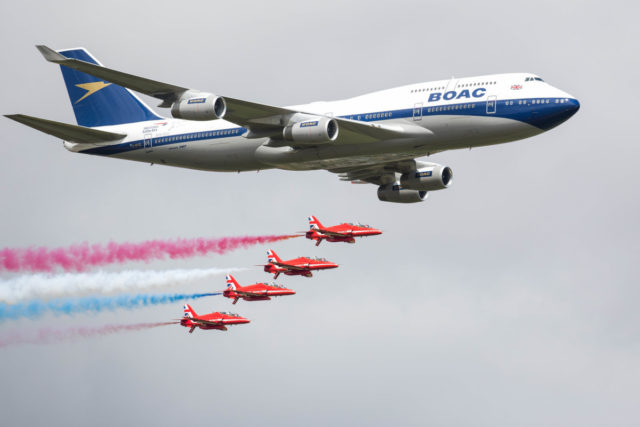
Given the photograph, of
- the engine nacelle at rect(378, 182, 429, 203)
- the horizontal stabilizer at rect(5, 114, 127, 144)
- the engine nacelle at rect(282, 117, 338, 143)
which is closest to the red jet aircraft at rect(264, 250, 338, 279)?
the engine nacelle at rect(378, 182, 429, 203)

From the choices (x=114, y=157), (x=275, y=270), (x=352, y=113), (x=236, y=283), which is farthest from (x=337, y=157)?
(x=236, y=283)

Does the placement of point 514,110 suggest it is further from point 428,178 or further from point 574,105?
point 428,178

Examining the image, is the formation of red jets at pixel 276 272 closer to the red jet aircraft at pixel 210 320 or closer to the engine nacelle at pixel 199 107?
the red jet aircraft at pixel 210 320

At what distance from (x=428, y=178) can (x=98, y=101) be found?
25.0 metres

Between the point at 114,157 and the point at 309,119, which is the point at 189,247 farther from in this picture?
the point at 309,119

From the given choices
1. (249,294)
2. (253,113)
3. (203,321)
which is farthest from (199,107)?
(203,321)

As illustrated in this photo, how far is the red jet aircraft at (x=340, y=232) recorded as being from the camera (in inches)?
3708

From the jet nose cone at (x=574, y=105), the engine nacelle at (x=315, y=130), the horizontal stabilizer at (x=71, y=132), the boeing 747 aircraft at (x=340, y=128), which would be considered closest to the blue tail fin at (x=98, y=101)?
the boeing 747 aircraft at (x=340, y=128)

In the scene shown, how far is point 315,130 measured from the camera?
72.4m

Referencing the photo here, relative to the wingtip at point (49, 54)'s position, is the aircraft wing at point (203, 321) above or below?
below

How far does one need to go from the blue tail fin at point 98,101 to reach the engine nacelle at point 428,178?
18735 millimetres

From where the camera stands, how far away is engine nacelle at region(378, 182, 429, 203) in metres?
84.7

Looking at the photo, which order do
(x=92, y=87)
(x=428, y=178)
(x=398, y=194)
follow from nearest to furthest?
1. (x=428, y=178)
2. (x=398, y=194)
3. (x=92, y=87)

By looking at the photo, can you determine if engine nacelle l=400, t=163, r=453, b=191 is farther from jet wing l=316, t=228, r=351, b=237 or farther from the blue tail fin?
the blue tail fin
